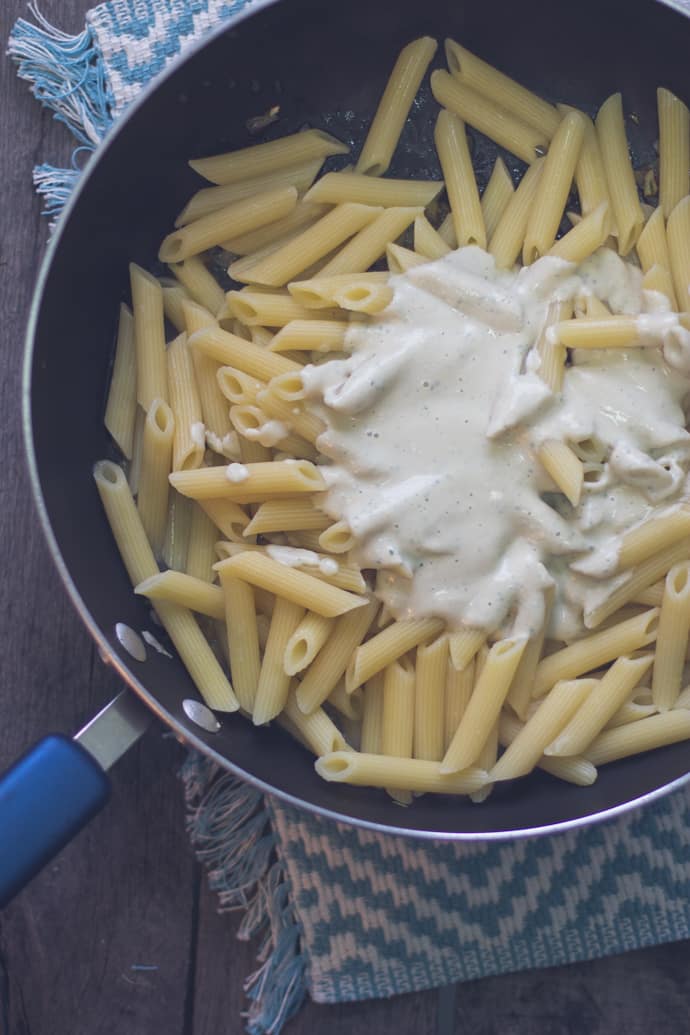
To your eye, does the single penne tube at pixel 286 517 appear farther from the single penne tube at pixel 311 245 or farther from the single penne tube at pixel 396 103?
the single penne tube at pixel 396 103

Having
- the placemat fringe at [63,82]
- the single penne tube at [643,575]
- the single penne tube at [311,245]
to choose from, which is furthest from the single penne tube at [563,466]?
the placemat fringe at [63,82]

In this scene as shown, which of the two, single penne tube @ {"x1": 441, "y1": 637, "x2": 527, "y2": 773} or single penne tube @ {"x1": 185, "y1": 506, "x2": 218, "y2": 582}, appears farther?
single penne tube @ {"x1": 185, "y1": 506, "x2": 218, "y2": 582}

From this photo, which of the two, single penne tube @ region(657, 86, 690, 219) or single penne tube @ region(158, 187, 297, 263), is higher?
single penne tube @ region(158, 187, 297, 263)

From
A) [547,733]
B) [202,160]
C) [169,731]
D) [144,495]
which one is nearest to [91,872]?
[169,731]

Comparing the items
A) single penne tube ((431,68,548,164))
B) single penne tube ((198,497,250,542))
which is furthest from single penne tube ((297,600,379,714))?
single penne tube ((431,68,548,164))

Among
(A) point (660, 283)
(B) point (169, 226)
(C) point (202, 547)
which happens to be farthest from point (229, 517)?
(A) point (660, 283)

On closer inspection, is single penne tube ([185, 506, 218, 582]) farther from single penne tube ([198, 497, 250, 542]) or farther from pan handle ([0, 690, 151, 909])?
pan handle ([0, 690, 151, 909])

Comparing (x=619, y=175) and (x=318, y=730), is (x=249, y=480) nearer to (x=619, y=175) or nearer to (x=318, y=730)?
(x=318, y=730)
